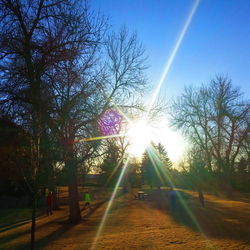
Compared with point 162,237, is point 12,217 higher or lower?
higher

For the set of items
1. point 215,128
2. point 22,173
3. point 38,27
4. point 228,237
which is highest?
point 215,128

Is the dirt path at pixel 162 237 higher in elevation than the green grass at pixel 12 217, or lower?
lower

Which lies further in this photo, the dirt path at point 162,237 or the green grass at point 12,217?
the green grass at point 12,217

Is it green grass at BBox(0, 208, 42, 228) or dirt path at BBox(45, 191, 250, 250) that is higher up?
green grass at BBox(0, 208, 42, 228)

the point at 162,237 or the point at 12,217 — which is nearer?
the point at 162,237

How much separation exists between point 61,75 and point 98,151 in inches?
366

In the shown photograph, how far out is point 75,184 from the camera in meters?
19.4

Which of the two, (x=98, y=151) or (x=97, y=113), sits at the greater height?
(x=97, y=113)

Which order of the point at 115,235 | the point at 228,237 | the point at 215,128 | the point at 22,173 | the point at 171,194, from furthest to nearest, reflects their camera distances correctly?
the point at 215,128, the point at 171,194, the point at 115,235, the point at 228,237, the point at 22,173

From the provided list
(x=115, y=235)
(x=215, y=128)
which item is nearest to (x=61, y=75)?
(x=115, y=235)

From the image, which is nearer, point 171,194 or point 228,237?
point 228,237

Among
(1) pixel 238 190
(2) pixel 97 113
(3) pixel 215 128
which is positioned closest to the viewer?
(2) pixel 97 113

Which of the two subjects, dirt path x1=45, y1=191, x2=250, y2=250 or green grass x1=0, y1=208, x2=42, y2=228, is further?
green grass x1=0, y1=208, x2=42, y2=228

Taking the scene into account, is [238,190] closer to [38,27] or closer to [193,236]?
[193,236]
